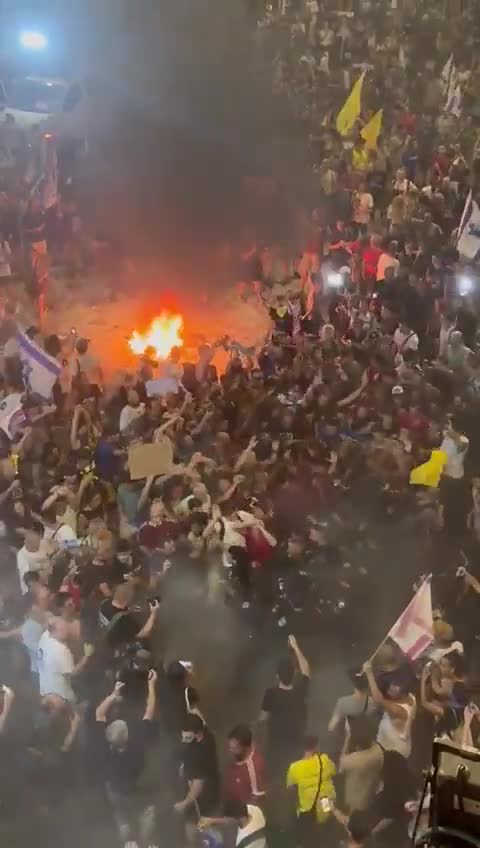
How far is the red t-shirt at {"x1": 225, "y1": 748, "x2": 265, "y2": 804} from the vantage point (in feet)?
14.7

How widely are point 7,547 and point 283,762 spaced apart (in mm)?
1656

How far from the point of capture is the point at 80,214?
438cm

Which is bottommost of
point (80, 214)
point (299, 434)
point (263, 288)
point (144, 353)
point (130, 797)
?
point (130, 797)

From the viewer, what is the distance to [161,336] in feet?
14.9

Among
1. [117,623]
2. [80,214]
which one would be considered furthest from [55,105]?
[117,623]

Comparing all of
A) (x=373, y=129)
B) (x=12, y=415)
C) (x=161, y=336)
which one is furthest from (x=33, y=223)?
(x=373, y=129)

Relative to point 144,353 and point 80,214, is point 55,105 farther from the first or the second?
point 144,353

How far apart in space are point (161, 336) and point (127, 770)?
2035 millimetres

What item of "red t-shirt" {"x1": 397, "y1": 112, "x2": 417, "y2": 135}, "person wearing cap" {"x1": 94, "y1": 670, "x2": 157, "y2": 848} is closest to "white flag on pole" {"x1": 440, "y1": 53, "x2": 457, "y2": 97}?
"red t-shirt" {"x1": 397, "y1": 112, "x2": 417, "y2": 135}

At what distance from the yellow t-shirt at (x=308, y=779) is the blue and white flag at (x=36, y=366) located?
2155 millimetres

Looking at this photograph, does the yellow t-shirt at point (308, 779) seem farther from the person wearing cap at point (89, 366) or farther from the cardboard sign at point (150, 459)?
A: the person wearing cap at point (89, 366)

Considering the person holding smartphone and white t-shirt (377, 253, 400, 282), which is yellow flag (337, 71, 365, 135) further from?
the person holding smartphone

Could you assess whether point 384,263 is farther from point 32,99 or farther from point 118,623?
point 118,623

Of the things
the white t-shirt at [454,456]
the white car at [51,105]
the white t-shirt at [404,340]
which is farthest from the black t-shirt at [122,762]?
the white car at [51,105]
